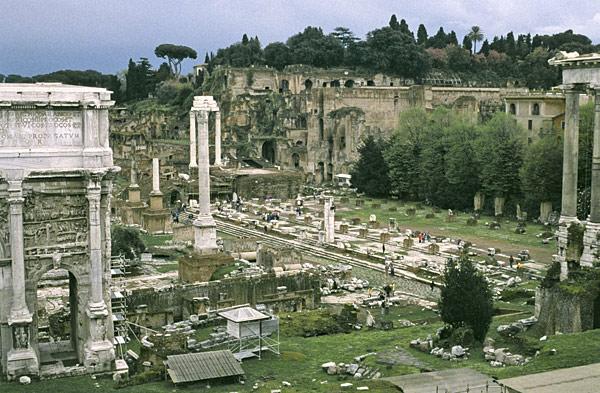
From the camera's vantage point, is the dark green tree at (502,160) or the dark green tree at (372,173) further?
the dark green tree at (372,173)

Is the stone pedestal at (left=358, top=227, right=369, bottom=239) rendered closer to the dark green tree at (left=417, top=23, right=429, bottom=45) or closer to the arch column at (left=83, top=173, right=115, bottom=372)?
the arch column at (left=83, top=173, right=115, bottom=372)

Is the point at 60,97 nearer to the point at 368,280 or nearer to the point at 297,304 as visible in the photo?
the point at 297,304

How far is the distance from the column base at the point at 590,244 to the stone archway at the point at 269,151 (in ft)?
191

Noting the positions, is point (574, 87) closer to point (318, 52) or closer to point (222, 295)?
point (222, 295)

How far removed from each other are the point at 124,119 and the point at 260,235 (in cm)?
4997

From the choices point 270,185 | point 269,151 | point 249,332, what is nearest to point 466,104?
point 269,151

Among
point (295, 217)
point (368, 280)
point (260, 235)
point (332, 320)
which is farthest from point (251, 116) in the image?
point (332, 320)

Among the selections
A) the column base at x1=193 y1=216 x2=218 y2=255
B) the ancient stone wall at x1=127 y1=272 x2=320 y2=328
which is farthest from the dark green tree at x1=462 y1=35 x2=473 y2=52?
the ancient stone wall at x1=127 y1=272 x2=320 y2=328

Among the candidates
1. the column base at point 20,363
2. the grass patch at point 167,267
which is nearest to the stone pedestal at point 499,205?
the grass patch at point 167,267

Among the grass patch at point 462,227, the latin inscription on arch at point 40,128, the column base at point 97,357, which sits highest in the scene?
the latin inscription on arch at point 40,128

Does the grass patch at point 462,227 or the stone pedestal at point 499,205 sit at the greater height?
the stone pedestal at point 499,205

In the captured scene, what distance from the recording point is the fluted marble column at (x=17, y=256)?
1834 centimetres

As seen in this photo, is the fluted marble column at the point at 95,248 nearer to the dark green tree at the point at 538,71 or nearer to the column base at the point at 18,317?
the column base at the point at 18,317

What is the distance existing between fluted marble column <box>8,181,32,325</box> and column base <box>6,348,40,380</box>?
729 mm
